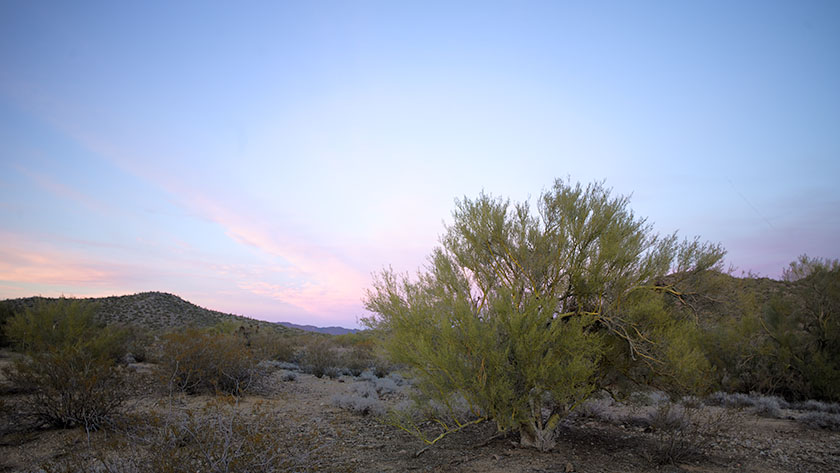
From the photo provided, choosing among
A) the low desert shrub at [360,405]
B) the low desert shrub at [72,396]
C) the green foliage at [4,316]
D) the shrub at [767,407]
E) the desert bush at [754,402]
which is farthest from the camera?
the green foliage at [4,316]

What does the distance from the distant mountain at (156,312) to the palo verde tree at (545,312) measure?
1296 inches

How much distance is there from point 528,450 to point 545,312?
2.32 metres

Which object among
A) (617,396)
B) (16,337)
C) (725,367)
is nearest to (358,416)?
(617,396)

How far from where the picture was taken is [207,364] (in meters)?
10.4

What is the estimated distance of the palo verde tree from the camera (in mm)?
5555

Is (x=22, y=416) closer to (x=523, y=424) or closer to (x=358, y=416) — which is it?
(x=358, y=416)

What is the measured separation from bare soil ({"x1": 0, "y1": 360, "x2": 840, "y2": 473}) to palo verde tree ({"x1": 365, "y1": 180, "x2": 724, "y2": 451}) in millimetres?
585

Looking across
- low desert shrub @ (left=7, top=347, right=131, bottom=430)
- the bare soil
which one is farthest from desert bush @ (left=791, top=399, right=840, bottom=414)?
low desert shrub @ (left=7, top=347, right=131, bottom=430)

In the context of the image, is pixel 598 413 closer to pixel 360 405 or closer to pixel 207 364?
pixel 360 405

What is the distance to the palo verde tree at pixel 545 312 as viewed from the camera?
5555 mm

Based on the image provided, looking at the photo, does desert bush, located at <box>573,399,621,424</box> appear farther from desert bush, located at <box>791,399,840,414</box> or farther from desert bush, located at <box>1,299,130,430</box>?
desert bush, located at <box>1,299,130,430</box>

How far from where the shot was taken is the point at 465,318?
5.81 metres

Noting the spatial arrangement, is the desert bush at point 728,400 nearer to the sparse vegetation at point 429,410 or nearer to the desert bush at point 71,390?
the sparse vegetation at point 429,410

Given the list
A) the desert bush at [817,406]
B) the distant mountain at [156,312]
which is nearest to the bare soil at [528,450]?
the desert bush at [817,406]
